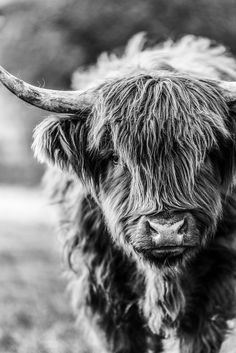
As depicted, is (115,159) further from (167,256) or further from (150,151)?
(167,256)

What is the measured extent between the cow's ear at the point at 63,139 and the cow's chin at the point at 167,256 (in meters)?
0.66

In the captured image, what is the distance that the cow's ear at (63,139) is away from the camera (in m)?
4.02

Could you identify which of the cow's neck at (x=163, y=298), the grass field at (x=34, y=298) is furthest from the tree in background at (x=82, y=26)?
the cow's neck at (x=163, y=298)

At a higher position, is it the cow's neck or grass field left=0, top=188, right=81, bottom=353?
the cow's neck

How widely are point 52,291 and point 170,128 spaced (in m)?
3.67

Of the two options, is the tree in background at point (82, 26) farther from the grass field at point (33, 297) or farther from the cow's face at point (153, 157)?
the cow's face at point (153, 157)

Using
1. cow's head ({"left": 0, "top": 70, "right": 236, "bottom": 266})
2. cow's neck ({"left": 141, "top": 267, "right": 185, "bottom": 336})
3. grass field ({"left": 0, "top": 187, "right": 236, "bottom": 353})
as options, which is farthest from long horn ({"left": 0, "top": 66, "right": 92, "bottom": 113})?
grass field ({"left": 0, "top": 187, "right": 236, "bottom": 353})

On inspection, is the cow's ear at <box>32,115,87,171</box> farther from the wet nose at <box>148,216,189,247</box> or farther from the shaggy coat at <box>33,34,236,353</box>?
the wet nose at <box>148,216,189,247</box>

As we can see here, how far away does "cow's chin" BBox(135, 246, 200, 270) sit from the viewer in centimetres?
359

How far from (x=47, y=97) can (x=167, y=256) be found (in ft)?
3.34

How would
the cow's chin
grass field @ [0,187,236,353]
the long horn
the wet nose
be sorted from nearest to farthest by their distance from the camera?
the wet nose, the cow's chin, the long horn, grass field @ [0,187,236,353]

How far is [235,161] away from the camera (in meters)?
3.98

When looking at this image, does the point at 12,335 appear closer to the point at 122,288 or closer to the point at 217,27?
the point at 122,288

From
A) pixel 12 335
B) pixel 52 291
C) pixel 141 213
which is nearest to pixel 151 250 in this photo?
pixel 141 213
